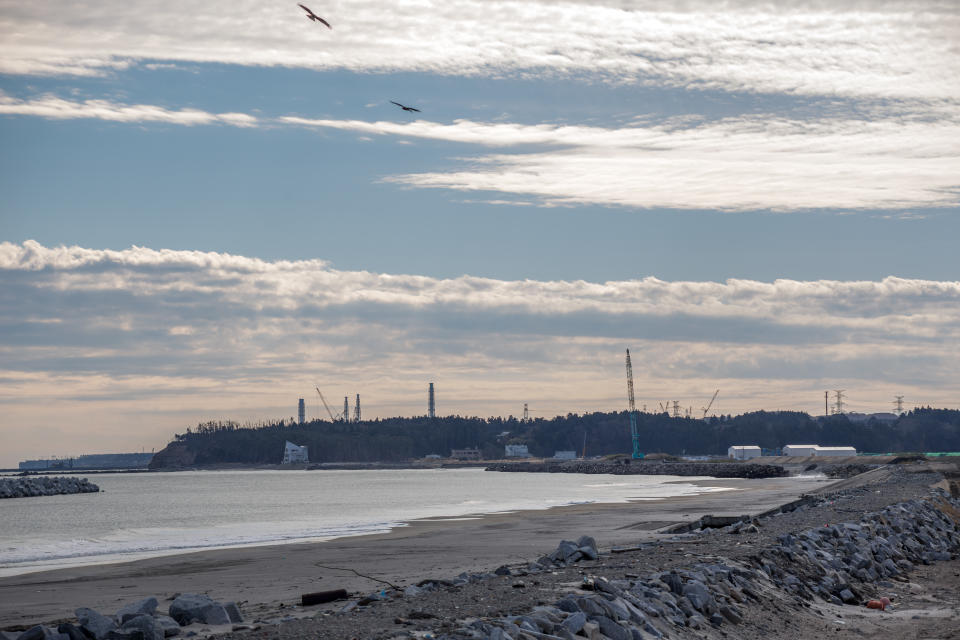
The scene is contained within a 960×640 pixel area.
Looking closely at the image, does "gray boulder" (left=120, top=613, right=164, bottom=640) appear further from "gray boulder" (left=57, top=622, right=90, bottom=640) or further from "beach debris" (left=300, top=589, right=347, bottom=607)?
"beach debris" (left=300, top=589, right=347, bottom=607)

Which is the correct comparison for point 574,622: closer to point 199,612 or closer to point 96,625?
point 199,612

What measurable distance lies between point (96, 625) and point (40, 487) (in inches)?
4991

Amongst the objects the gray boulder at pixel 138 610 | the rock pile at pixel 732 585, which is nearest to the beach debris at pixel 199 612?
the gray boulder at pixel 138 610

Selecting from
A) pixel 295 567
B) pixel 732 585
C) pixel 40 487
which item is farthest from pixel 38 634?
pixel 40 487

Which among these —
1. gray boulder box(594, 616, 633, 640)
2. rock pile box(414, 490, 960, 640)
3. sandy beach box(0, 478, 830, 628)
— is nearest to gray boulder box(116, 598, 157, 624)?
sandy beach box(0, 478, 830, 628)

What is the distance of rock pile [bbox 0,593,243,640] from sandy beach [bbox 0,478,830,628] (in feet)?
9.10

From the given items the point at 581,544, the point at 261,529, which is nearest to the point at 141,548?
the point at 261,529

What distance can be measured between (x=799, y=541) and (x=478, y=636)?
1285 cm

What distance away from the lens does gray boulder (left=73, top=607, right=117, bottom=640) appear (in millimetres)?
12703

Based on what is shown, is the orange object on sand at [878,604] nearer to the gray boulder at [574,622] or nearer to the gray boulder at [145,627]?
the gray boulder at [574,622]

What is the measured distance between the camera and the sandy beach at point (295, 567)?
21.9m

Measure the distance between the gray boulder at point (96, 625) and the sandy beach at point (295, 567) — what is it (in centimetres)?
478

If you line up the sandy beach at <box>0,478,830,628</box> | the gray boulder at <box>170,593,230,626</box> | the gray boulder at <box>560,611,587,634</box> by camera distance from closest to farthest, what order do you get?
the gray boulder at <box>560,611,587,634</box> < the gray boulder at <box>170,593,230,626</box> < the sandy beach at <box>0,478,830,628</box>

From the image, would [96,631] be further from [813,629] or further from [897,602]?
[897,602]
